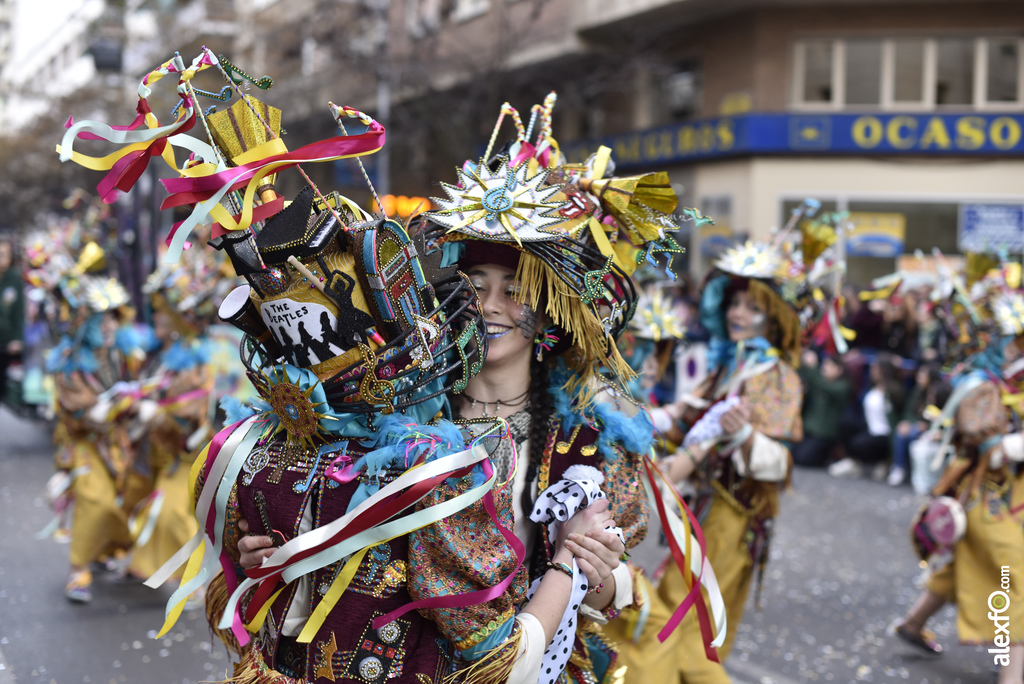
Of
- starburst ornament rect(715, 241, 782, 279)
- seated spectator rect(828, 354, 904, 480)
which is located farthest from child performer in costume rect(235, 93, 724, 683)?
seated spectator rect(828, 354, 904, 480)

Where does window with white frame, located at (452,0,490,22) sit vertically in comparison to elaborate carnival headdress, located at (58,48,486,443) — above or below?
above

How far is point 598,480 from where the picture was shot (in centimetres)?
235

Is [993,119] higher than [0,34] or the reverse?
the reverse

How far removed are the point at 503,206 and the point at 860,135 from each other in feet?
46.1

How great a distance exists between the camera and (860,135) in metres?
15.0

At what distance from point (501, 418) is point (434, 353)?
0.50m

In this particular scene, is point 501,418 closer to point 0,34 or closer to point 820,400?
point 820,400

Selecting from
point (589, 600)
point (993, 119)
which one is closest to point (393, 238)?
point (589, 600)

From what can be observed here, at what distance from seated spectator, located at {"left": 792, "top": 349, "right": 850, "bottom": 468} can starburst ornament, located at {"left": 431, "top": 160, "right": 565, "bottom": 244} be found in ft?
25.9

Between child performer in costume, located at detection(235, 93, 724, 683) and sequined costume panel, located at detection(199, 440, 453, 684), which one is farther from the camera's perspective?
child performer in costume, located at detection(235, 93, 724, 683)

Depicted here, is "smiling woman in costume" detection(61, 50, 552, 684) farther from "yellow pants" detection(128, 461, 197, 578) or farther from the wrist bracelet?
"yellow pants" detection(128, 461, 197, 578)

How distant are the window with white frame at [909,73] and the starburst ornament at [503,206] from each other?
46.4 feet

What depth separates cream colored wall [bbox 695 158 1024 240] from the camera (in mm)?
14680

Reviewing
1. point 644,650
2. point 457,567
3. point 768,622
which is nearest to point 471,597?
point 457,567
